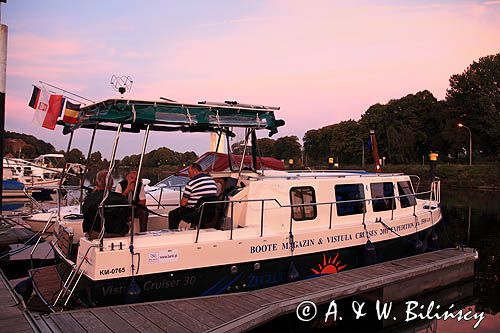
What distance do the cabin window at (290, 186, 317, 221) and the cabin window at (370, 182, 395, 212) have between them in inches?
75.6

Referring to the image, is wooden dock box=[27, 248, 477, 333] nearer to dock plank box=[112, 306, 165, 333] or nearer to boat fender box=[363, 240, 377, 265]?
dock plank box=[112, 306, 165, 333]

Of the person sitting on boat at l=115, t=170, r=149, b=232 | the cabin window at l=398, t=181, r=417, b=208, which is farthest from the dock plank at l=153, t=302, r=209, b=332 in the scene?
the cabin window at l=398, t=181, r=417, b=208

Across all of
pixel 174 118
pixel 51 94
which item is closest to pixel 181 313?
pixel 174 118

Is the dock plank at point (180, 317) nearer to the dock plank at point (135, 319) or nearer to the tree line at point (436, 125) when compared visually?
the dock plank at point (135, 319)

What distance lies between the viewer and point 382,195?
37.1 ft

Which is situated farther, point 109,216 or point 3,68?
point 3,68

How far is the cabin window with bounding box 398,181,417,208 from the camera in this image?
1197cm

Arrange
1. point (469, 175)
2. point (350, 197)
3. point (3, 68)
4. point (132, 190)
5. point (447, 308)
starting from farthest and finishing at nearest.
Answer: point (469, 175)
point (3, 68)
point (447, 308)
point (350, 197)
point (132, 190)

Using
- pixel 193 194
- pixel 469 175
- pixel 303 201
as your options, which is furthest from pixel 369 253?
pixel 469 175

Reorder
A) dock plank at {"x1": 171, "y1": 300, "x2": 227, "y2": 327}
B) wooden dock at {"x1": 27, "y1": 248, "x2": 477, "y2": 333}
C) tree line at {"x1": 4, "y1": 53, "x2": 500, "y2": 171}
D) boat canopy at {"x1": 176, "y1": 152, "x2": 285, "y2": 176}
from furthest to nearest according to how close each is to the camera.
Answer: tree line at {"x1": 4, "y1": 53, "x2": 500, "y2": 171} < boat canopy at {"x1": 176, "y1": 152, "x2": 285, "y2": 176} < dock plank at {"x1": 171, "y1": 300, "x2": 227, "y2": 327} < wooden dock at {"x1": 27, "y1": 248, "x2": 477, "y2": 333}

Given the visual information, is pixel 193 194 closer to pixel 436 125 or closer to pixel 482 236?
pixel 482 236

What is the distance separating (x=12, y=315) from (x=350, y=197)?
282 inches

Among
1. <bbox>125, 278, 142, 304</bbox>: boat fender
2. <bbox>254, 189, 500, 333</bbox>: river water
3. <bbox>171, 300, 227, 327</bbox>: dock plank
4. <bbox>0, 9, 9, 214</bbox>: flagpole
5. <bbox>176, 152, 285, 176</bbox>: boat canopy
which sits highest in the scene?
<bbox>0, 9, 9, 214</bbox>: flagpole

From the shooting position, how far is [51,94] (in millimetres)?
12102
